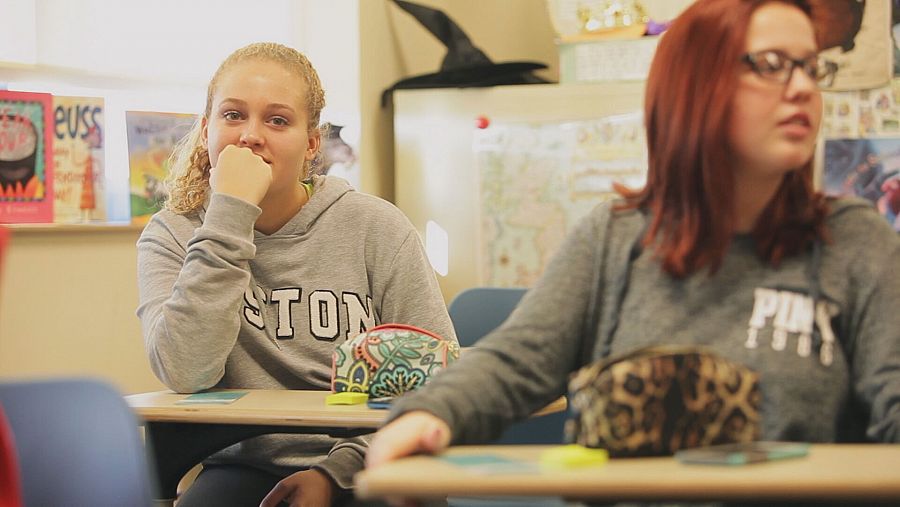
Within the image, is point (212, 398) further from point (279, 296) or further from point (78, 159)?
point (78, 159)

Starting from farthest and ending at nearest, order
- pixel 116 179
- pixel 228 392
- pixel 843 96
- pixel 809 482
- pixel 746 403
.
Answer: pixel 843 96 < pixel 116 179 < pixel 228 392 < pixel 746 403 < pixel 809 482

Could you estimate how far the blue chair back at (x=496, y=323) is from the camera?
237cm

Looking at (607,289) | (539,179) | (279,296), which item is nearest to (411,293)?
(279,296)

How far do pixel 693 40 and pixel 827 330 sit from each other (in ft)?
1.09

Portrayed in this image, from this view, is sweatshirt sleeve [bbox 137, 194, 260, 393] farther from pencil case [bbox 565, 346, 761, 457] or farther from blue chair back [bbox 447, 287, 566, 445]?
pencil case [bbox 565, 346, 761, 457]

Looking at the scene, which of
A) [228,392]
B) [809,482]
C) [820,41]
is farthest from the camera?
[228,392]

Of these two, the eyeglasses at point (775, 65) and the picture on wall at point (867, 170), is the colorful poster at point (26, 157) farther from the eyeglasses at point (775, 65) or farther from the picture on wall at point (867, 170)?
the picture on wall at point (867, 170)

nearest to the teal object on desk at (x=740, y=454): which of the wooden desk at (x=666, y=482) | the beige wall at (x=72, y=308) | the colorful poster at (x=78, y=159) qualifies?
the wooden desk at (x=666, y=482)

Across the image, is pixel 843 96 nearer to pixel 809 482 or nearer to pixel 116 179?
pixel 116 179

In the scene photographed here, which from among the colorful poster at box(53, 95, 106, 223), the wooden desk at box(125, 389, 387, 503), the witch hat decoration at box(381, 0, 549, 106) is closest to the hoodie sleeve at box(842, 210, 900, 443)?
the wooden desk at box(125, 389, 387, 503)

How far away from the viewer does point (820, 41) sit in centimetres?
134

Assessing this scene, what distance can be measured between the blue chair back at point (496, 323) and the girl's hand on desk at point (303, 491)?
619 mm

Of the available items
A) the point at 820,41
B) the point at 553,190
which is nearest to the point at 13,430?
the point at 820,41

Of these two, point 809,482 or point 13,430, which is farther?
point 13,430
